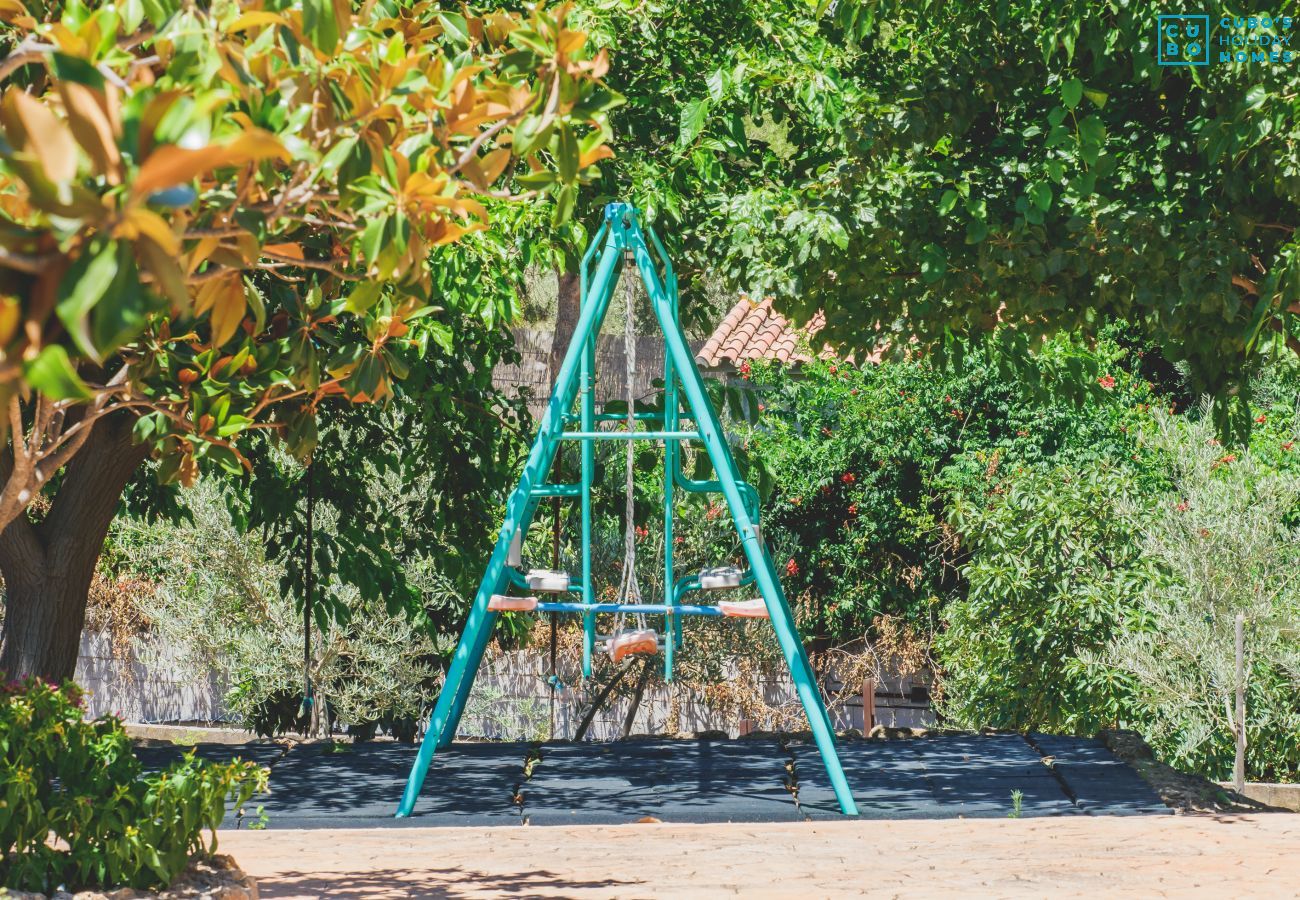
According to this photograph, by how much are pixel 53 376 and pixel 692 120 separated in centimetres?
559

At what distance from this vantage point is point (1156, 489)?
40.0 ft

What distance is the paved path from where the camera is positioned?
688 cm

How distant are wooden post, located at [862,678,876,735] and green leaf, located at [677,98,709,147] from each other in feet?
25.0

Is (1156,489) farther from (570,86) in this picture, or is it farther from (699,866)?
(570,86)

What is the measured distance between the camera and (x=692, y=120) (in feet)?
24.0

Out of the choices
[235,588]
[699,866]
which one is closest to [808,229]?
[699,866]

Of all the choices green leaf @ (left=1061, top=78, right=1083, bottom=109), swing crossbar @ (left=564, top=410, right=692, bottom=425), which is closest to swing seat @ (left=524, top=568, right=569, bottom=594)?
swing crossbar @ (left=564, top=410, right=692, bottom=425)

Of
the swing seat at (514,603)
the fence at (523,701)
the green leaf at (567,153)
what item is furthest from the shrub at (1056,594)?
the green leaf at (567,153)

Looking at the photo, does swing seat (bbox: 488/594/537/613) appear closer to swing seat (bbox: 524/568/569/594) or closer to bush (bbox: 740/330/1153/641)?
swing seat (bbox: 524/568/569/594)

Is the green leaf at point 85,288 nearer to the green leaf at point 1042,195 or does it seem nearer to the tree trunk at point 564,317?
the green leaf at point 1042,195

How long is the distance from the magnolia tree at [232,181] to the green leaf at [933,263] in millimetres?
2279

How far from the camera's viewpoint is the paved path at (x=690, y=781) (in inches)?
271

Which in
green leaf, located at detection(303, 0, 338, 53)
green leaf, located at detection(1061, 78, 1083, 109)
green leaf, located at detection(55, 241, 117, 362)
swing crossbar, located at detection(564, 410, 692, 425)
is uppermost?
green leaf, located at detection(1061, 78, 1083, 109)

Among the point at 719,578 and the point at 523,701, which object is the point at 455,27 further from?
the point at 523,701
